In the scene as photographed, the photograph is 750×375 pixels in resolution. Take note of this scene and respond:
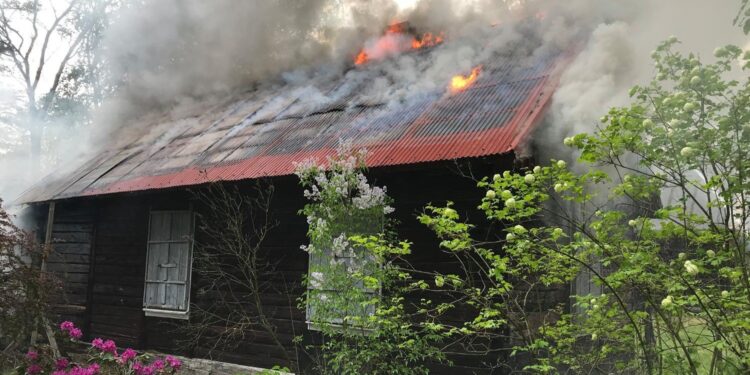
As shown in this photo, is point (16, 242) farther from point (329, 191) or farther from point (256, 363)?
point (329, 191)

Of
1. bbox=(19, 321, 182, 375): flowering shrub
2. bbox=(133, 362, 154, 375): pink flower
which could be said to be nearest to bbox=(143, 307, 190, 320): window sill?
bbox=(19, 321, 182, 375): flowering shrub

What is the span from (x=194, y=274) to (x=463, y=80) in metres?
5.34

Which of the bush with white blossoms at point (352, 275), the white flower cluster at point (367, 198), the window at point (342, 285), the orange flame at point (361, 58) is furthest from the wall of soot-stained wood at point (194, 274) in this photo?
the orange flame at point (361, 58)

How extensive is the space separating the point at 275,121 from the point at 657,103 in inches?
272

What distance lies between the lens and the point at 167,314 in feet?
30.5

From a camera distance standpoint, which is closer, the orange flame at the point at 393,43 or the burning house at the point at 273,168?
the burning house at the point at 273,168

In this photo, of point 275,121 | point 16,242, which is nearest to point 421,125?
point 275,121

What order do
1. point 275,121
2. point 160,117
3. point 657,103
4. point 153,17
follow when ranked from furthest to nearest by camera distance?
point 153,17 < point 160,117 < point 275,121 < point 657,103

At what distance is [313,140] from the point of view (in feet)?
26.1

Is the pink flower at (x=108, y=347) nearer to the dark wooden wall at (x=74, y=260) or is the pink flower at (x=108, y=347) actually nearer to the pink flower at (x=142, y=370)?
the pink flower at (x=142, y=370)

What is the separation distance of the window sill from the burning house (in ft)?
0.19

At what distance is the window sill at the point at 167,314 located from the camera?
902cm

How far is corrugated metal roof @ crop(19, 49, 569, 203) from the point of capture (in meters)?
6.30

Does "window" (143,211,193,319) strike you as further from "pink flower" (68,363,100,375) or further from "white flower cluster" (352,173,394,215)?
"white flower cluster" (352,173,394,215)
